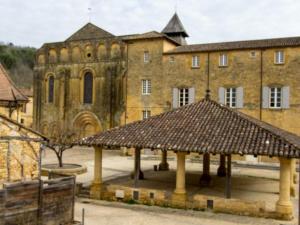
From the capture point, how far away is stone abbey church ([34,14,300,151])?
27844 millimetres

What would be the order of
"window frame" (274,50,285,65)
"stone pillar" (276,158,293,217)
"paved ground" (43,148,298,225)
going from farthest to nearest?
"window frame" (274,50,285,65)
"stone pillar" (276,158,293,217)
"paved ground" (43,148,298,225)

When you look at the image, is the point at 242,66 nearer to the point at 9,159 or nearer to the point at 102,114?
the point at 102,114

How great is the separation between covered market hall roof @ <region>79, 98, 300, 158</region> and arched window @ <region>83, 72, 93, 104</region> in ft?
71.2

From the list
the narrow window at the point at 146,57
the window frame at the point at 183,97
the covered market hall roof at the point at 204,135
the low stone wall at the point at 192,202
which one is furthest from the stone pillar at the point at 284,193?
the narrow window at the point at 146,57

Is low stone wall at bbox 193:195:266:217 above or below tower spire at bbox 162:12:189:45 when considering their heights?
below

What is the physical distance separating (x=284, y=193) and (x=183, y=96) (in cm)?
1867

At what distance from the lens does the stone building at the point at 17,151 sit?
1463 cm

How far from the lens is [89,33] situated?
39031mm

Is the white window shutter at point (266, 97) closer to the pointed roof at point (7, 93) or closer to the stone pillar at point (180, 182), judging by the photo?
the stone pillar at point (180, 182)

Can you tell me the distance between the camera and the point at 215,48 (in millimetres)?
29750

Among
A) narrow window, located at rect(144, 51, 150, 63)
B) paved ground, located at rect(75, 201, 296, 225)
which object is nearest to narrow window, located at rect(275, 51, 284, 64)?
narrow window, located at rect(144, 51, 150, 63)

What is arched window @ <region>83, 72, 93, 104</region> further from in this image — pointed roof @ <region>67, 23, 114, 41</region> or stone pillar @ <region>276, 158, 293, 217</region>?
stone pillar @ <region>276, 158, 293, 217</region>

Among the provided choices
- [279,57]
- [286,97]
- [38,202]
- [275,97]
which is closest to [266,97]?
[275,97]

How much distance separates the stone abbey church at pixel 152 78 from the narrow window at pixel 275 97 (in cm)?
4
